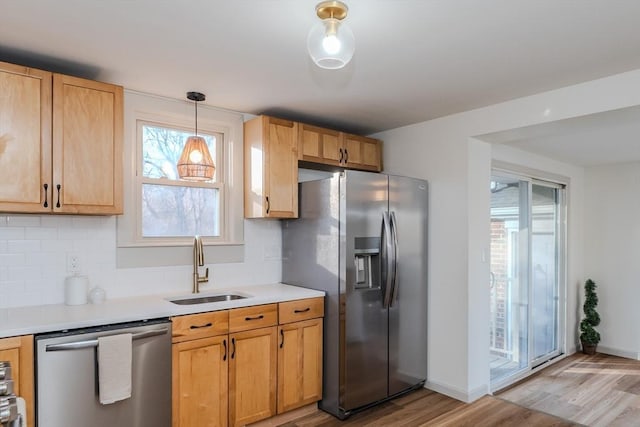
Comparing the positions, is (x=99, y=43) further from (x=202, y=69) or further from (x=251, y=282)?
(x=251, y=282)

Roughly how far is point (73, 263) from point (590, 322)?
18.1ft

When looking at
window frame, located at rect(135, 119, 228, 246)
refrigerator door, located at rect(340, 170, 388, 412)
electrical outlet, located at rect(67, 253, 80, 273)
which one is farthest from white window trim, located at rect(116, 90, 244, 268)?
refrigerator door, located at rect(340, 170, 388, 412)

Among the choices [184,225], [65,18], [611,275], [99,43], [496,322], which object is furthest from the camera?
[611,275]

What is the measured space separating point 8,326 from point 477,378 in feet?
10.8

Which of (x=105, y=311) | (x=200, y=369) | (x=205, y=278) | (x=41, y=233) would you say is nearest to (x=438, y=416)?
(x=200, y=369)

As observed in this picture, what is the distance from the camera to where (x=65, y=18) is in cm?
194

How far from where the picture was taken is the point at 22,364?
6.56ft

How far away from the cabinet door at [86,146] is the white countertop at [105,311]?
0.59 m

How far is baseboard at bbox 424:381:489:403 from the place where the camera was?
132 inches

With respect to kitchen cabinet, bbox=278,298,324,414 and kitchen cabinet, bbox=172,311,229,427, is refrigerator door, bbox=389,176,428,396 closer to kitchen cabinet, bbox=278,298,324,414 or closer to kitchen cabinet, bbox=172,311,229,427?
kitchen cabinet, bbox=278,298,324,414

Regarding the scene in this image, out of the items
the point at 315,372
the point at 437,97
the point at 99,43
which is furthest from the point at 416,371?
the point at 99,43

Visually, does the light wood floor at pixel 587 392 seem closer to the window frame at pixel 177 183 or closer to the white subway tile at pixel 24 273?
the window frame at pixel 177 183

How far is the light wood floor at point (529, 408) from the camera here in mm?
3049

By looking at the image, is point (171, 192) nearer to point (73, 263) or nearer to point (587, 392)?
point (73, 263)
